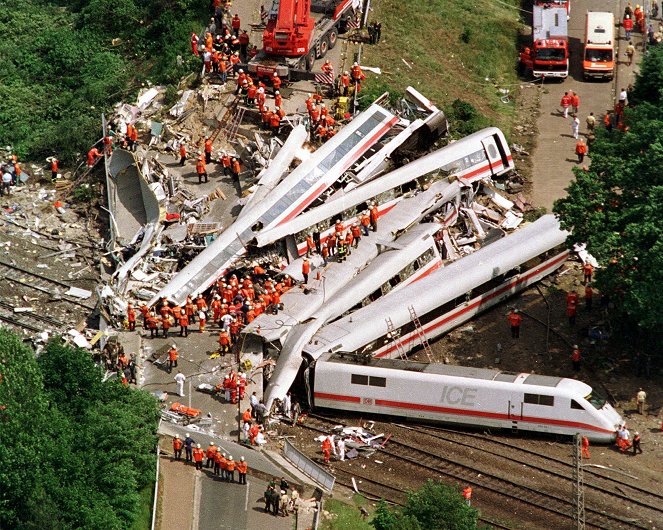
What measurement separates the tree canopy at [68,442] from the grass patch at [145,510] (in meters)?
0.20

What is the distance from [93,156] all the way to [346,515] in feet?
90.0

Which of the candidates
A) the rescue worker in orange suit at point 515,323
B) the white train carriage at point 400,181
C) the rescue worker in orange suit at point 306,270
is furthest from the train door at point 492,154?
the rescue worker in orange suit at point 306,270

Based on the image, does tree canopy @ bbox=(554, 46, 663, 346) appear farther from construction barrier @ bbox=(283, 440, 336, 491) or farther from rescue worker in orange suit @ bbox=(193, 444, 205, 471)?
rescue worker in orange suit @ bbox=(193, 444, 205, 471)

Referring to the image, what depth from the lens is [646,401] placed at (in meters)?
68.4

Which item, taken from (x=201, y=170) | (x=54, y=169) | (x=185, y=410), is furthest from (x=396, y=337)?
(x=54, y=169)

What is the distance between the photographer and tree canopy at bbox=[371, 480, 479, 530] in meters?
57.6

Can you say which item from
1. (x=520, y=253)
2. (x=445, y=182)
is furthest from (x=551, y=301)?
(x=445, y=182)

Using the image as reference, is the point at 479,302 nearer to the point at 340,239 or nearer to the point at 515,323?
the point at 515,323

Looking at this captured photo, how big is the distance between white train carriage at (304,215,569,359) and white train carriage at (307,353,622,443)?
1.45m

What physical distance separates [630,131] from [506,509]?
714 inches

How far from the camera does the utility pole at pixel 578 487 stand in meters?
60.2

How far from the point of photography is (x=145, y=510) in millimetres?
60969

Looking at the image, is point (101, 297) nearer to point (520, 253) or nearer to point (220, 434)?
point (220, 434)

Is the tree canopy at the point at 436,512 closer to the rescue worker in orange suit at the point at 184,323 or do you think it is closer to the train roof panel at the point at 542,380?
the train roof panel at the point at 542,380
